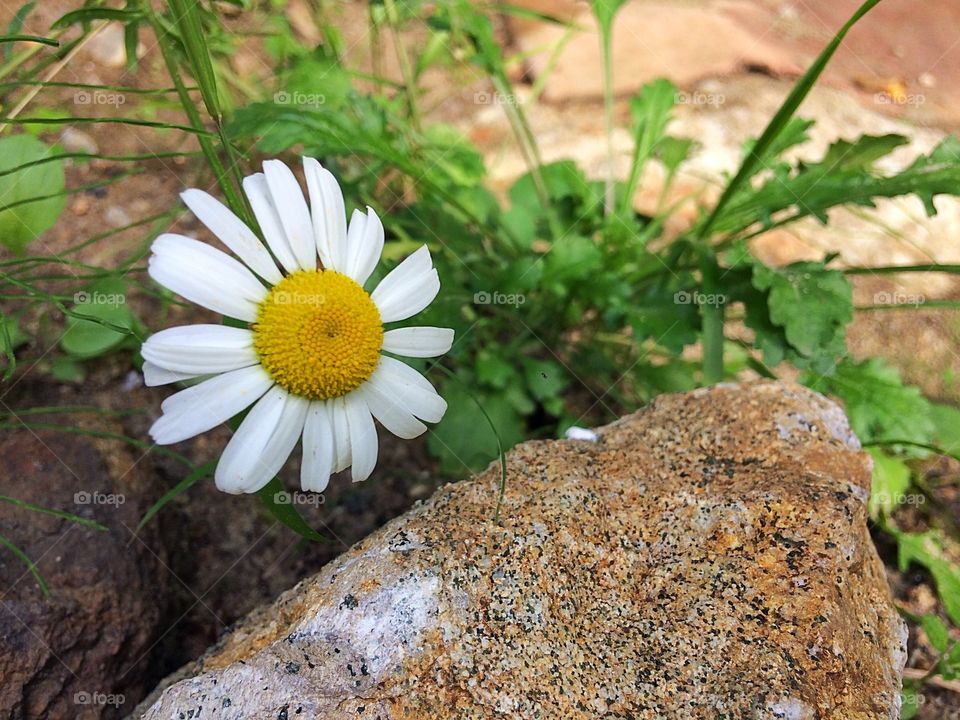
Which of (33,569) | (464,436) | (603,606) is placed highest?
(603,606)

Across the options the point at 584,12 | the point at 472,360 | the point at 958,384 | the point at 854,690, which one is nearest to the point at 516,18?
the point at 584,12

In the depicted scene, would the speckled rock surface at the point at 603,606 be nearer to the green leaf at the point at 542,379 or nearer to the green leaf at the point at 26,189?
the green leaf at the point at 542,379

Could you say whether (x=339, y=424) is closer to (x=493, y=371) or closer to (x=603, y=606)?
(x=603, y=606)

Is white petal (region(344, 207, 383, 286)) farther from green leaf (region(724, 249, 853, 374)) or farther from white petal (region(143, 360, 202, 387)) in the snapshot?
green leaf (region(724, 249, 853, 374))

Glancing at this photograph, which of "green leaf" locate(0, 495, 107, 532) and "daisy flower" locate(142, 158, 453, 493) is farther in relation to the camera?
"green leaf" locate(0, 495, 107, 532)

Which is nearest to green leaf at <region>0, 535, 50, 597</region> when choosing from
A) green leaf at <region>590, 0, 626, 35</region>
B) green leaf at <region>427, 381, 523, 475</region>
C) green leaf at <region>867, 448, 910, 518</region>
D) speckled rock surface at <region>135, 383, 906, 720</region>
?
speckled rock surface at <region>135, 383, 906, 720</region>

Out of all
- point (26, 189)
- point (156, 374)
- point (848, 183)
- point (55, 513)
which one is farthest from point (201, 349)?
point (848, 183)

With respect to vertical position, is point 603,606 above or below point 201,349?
below

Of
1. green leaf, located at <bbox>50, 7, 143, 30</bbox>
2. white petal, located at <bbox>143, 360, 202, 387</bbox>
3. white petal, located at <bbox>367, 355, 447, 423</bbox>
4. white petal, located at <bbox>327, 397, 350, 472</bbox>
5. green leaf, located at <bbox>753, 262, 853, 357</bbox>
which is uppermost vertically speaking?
green leaf, located at <bbox>50, 7, 143, 30</bbox>

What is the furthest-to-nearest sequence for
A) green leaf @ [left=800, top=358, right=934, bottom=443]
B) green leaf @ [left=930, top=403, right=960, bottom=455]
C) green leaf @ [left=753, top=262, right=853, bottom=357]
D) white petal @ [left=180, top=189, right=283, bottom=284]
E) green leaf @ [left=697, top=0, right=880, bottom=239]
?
green leaf @ [left=930, top=403, right=960, bottom=455] → green leaf @ [left=800, top=358, right=934, bottom=443] → green leaf @ [left=753, top=262, right=853, bottom=357] → green leaf @ [left=697, top=0, right=880, bottom=239] → white petal @ [left=180, top=189, right=283, bottom=284]
